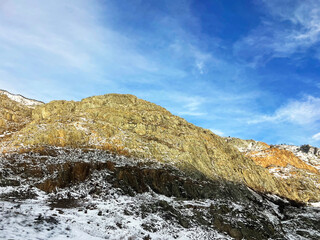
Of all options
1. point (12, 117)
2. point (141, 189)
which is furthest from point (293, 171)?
point (12, 117)

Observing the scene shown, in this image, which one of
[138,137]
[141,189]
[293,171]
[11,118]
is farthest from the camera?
[293,171]

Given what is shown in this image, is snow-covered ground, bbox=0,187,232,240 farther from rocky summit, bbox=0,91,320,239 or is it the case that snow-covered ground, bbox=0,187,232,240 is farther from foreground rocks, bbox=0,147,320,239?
foreground rocks, bbox=0,147,320,239

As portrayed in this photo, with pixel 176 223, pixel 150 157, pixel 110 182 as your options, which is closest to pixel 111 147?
pixel 150 157

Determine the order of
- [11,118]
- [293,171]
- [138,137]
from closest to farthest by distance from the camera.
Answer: [138,137]
[11,118]
[293,171]

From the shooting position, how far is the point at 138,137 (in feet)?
166

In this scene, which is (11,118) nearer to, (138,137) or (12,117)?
(12,117)

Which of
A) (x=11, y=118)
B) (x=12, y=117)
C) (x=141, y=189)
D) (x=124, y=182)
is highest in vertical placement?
(x=12, y=117)

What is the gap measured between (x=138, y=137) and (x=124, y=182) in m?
18.9

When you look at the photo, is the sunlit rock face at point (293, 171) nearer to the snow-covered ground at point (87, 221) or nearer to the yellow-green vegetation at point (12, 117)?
the snow-covered ground at point (87, 221)

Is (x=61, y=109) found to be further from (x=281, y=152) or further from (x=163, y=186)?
(x=281, y=152)

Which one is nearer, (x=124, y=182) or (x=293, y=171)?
(x=124, y=182)

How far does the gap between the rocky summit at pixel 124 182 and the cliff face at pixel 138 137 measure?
312 mm

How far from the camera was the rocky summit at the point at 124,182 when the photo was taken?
20406 mm

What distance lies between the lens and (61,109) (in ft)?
204
